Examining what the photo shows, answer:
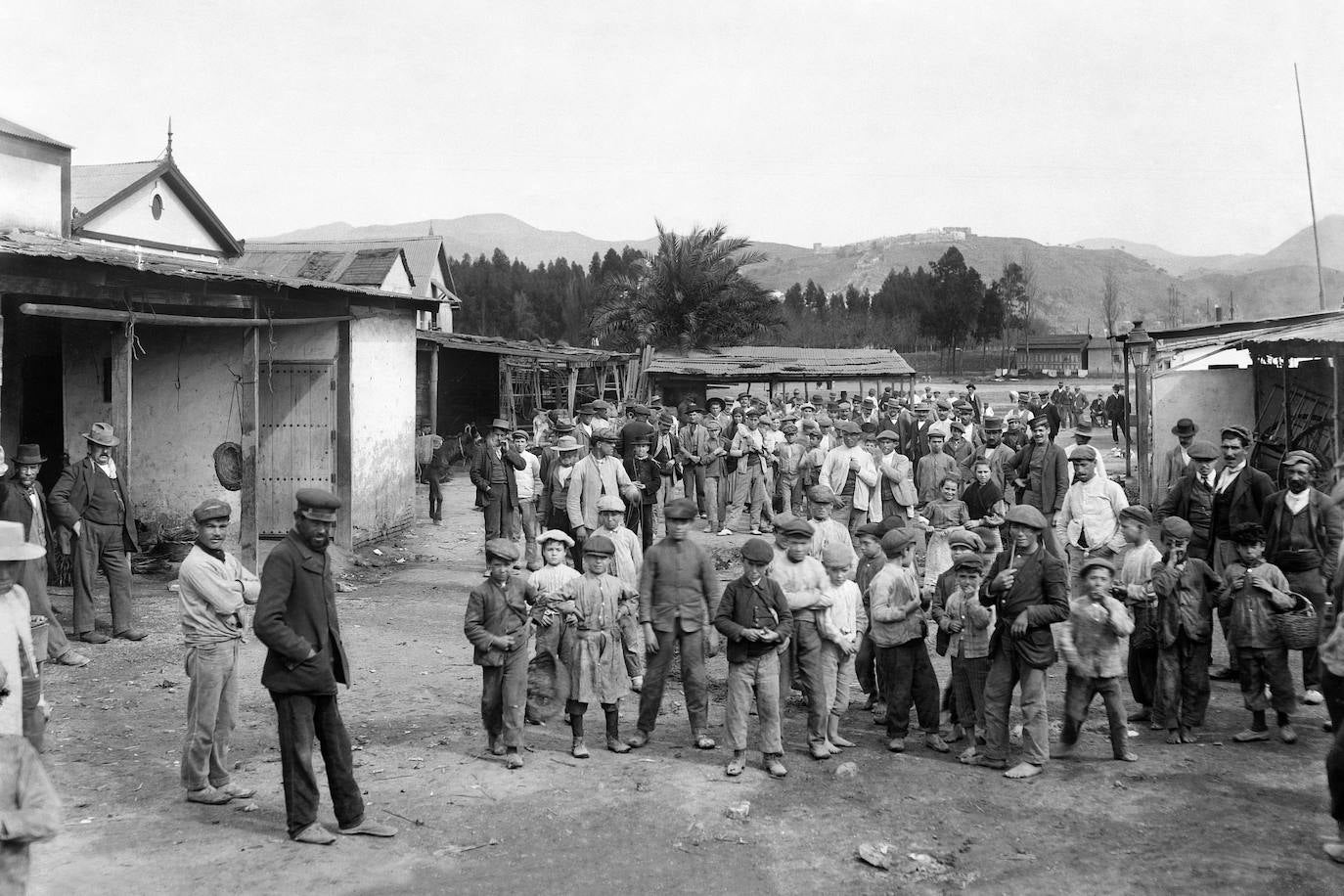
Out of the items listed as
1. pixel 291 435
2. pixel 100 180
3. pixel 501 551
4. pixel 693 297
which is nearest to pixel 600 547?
pixel 501 551

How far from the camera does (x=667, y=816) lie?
6.31m

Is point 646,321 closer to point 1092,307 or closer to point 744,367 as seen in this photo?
point 744,367

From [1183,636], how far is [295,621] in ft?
18.6

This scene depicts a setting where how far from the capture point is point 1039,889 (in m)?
5.42

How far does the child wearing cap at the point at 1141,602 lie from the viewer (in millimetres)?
7641

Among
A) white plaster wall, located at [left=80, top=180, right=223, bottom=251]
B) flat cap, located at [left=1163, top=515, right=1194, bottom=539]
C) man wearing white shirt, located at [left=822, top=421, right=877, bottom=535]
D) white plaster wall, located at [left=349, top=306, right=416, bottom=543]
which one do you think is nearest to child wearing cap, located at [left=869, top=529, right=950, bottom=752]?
flat cap, located at [left=1163, top=515, right=1194, bottom=539]

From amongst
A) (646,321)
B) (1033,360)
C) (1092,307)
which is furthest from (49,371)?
(1092,307)

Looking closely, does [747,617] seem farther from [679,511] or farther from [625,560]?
[625,560]

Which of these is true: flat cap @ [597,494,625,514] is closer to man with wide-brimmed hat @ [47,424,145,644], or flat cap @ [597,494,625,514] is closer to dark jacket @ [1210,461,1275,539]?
man with wide-brimmed hat @ [47,424,145,644]

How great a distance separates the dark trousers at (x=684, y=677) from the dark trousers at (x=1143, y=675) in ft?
10.1

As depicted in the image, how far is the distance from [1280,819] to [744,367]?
2769 centimetres

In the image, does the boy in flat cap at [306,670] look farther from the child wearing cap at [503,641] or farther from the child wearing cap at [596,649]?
the child wearing cap at [596,649]

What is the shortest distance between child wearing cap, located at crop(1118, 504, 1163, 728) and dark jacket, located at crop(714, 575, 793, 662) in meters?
2.42

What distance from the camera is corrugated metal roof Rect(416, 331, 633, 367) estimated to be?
86.1 ft
